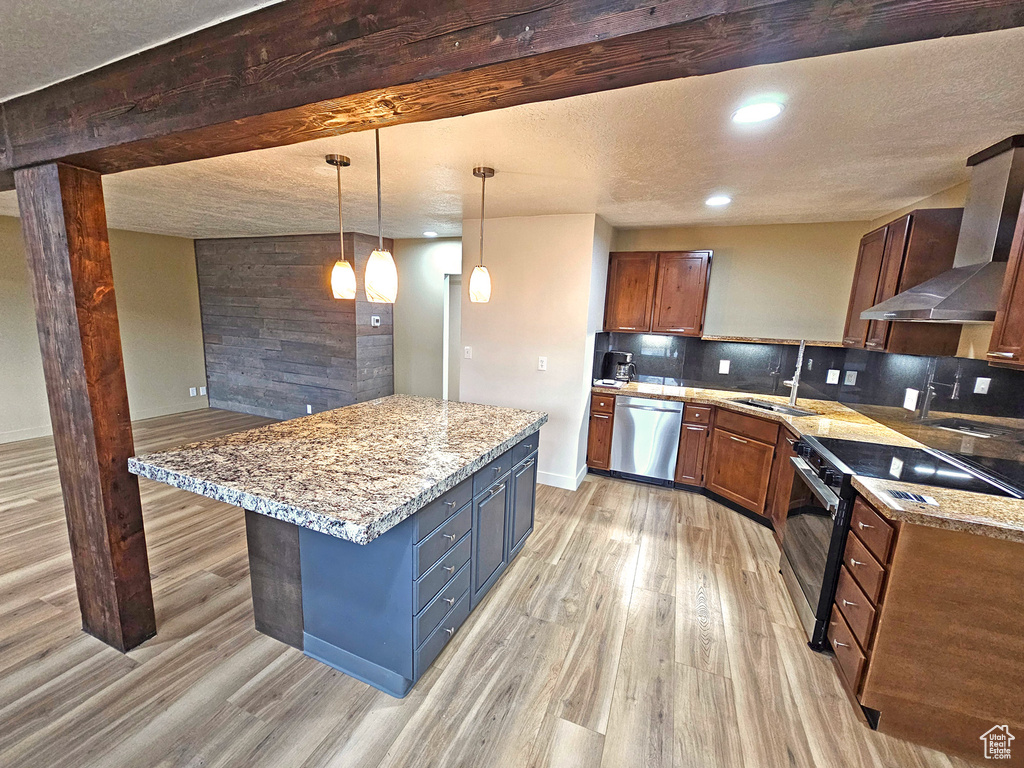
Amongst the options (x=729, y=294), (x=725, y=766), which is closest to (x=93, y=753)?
(x=725, y=766)

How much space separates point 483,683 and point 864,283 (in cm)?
343

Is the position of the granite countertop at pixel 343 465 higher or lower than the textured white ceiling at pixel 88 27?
lower

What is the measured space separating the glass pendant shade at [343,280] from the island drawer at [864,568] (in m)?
2.46

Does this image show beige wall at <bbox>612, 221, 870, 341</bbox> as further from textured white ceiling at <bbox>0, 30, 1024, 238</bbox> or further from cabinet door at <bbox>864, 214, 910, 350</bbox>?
cabinet door at <bbox>864, 214, 910, 350</bbox>

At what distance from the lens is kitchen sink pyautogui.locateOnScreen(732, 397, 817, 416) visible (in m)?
2.90

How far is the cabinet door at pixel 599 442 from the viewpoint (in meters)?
3.76

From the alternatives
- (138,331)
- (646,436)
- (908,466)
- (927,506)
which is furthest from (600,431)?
(138,331)

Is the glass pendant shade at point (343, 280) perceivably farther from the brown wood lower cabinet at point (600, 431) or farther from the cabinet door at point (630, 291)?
the cabinet door at point (630, 291)

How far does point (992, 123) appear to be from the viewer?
1.60 m

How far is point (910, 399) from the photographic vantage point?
2.70 metres

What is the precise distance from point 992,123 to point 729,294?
215 centimetres

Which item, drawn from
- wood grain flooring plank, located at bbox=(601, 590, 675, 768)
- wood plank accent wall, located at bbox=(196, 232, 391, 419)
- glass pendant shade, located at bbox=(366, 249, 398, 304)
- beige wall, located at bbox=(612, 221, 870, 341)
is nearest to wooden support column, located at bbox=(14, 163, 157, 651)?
glass pendant shade, located at bbox=(366, 249, 398, 304)

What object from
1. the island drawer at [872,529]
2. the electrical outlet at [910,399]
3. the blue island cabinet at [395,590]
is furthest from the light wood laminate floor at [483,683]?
the electrical outlet at [910,399]

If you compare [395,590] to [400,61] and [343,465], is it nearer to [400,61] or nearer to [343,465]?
[343,465]
